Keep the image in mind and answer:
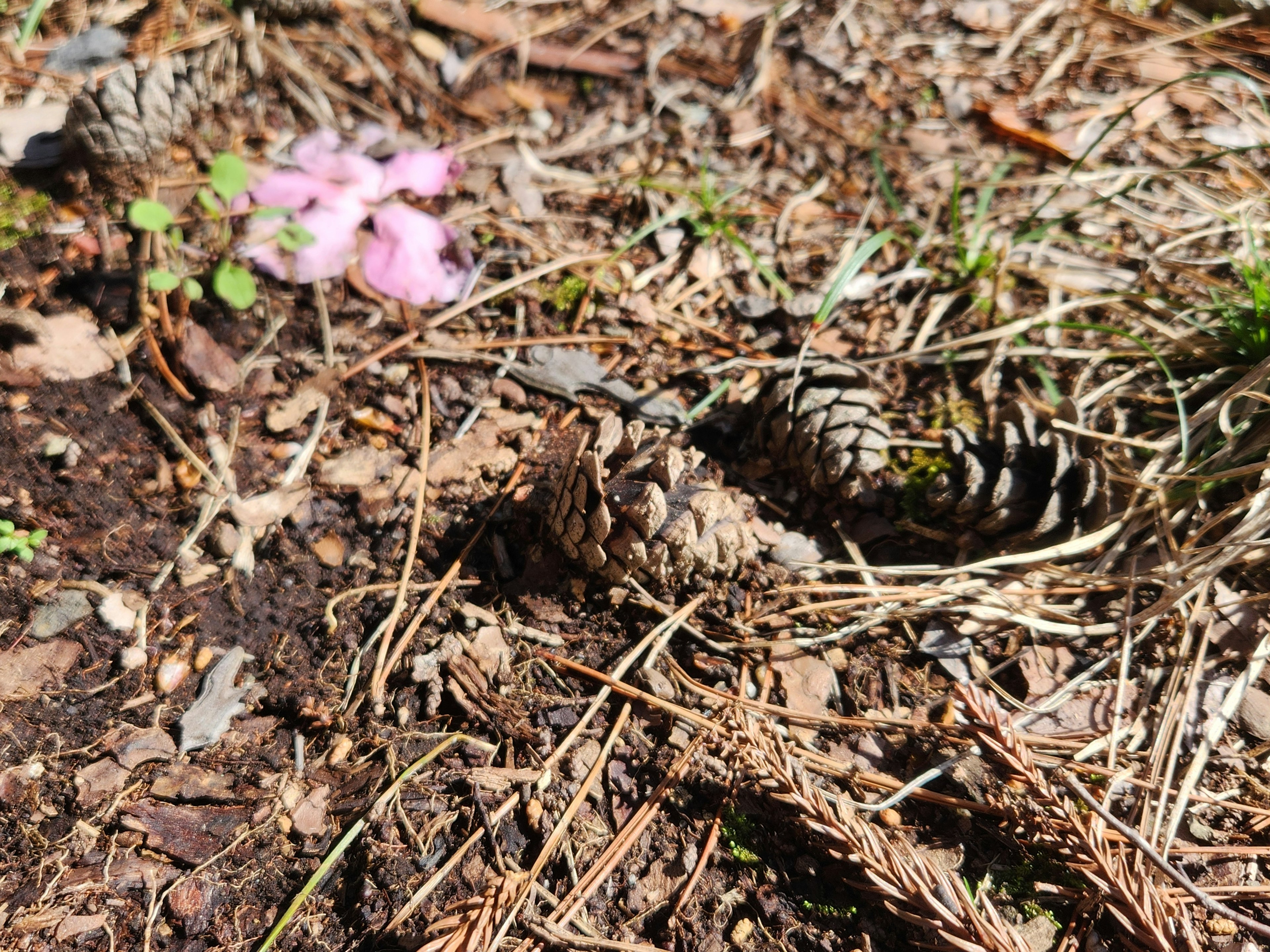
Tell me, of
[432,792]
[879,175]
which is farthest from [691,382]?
[432,792]

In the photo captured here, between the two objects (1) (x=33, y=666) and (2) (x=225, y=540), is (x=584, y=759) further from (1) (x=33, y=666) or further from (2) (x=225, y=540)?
(1) (x=33, y=666)

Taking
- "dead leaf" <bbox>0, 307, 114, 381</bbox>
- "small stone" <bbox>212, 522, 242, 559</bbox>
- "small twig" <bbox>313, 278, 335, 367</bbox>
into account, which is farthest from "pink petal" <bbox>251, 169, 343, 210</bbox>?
"small stone" <bbox>212, 522, 242, 559</bbox>

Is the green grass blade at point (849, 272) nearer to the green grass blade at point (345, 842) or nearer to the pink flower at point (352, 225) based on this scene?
the pink flower at point (352, 225)

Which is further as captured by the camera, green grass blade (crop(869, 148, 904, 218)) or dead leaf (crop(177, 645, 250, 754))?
green grass blade (crop(869, 148, 904, 218))

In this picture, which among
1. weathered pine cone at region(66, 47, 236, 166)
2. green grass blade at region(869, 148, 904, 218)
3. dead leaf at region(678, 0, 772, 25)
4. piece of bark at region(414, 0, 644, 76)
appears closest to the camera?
weathered pine cone at region(66, 47, 236, 166)

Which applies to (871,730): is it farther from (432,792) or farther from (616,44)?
(616,44)

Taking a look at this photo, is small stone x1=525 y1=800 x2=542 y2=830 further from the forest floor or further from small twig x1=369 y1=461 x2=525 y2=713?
small twig x1=369 y1=461 x2=525 y2=713
